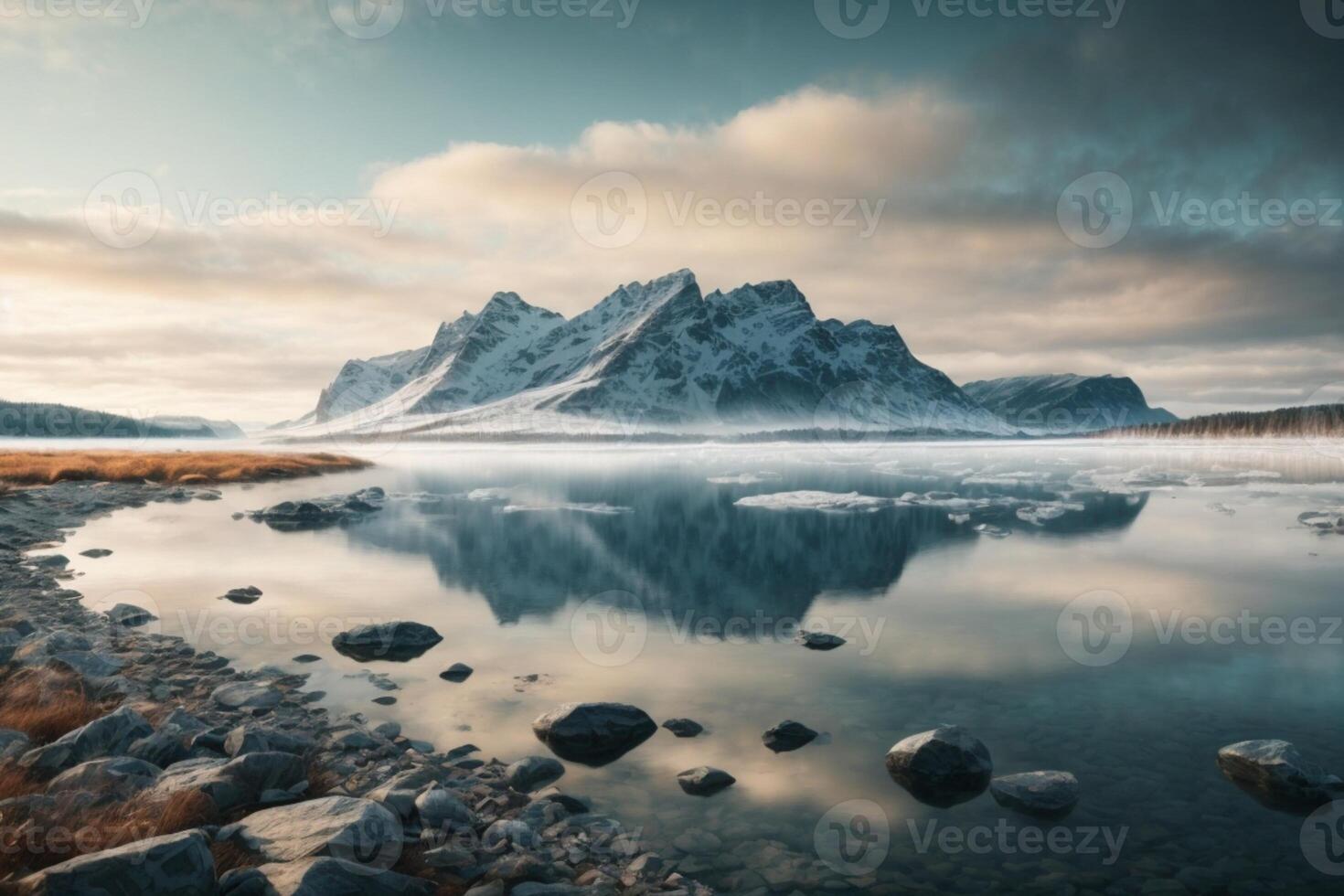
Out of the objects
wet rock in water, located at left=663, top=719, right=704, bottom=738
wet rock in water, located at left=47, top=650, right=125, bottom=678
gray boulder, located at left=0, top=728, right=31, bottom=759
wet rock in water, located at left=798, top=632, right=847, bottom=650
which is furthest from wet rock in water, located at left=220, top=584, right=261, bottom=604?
wet rock in water, located at left=798, top=632, right=847, bottom=650

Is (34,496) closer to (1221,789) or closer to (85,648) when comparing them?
(85,648)

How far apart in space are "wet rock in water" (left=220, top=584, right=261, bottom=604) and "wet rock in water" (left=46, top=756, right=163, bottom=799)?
646 inches

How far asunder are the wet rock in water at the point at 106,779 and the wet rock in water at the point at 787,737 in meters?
9.35

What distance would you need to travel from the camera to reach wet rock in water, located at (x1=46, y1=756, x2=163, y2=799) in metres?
8.14

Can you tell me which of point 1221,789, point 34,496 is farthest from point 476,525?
point 1221,789

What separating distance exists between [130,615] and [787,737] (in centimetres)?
1925

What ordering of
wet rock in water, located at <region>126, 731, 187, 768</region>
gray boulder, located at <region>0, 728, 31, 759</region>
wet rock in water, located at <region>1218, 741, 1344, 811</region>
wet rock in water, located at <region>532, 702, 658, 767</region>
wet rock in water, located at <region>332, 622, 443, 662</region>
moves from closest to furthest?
gray boulder, located at <region>0, 728, 31, 759</region>, wet rock in water, located at <region>126, 731, 187, 768</region>, wet rock in water, located at <region>1218, 741, 1344, 811</region>, wet rock in water, located at <region>532, 702, 658, 767</region>, wet rock in water, located at <region>332, 622, 443, 662</region>

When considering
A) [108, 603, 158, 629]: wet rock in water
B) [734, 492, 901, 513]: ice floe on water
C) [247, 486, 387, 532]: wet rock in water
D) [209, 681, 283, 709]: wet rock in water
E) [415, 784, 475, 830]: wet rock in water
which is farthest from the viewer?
[734, 492, 901, 513]: ice floe on water

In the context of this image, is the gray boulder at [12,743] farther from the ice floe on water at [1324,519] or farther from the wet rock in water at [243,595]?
the ice floe on water at [1324,519]

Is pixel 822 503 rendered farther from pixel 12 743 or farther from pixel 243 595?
pixel 12 743

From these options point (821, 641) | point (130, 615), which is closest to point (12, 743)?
point (130, 615)

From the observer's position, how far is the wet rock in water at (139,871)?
5.77m

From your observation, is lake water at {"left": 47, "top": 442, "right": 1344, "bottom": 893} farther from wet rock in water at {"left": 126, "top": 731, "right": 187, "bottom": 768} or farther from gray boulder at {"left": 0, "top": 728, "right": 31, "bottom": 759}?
gray boulder at {"left": 0, "top": 728, "right": 31, "bottom": 759}

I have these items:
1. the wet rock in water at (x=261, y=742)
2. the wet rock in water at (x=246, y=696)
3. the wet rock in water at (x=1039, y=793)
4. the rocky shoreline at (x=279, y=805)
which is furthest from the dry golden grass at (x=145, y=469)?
the wet rock in water at (x=1039, y=793)
